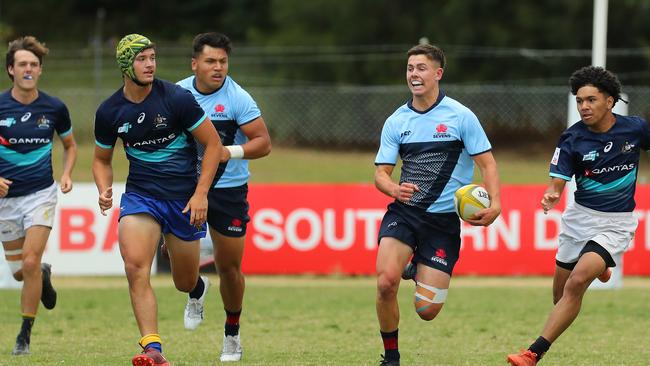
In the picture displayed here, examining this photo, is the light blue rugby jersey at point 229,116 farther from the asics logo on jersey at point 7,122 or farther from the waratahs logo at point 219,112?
the asics logo on jersey at point 7,122

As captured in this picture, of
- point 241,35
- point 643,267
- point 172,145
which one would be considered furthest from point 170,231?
point 241,35

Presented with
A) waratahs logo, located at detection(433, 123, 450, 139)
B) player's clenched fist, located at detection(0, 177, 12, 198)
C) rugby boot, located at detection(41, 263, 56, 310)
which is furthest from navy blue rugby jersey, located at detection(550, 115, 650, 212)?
rugby boot, located at detection(41, 263, 56, 310)

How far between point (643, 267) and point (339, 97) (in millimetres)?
8822

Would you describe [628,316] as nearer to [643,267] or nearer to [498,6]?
[643,267]

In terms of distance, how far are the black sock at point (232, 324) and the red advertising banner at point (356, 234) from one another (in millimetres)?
6997

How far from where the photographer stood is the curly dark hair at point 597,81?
26.9 feet

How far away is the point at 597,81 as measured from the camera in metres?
8.20

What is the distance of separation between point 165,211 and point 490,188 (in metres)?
2.27

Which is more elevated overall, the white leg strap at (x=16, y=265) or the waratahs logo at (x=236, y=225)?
the waratahs logo at (x=236, y=225)

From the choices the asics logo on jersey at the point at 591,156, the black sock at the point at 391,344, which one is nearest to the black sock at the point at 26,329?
the black sock at the point at 391,344

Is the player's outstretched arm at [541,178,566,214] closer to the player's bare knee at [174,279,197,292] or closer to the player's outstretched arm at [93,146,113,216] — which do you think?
the player's bare knee at [174,279,197,292]

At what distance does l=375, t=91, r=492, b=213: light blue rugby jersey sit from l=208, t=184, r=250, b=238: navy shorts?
1305 millimetres

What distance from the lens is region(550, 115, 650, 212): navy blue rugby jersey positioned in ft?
26.9

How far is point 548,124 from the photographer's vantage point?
23.8 m
